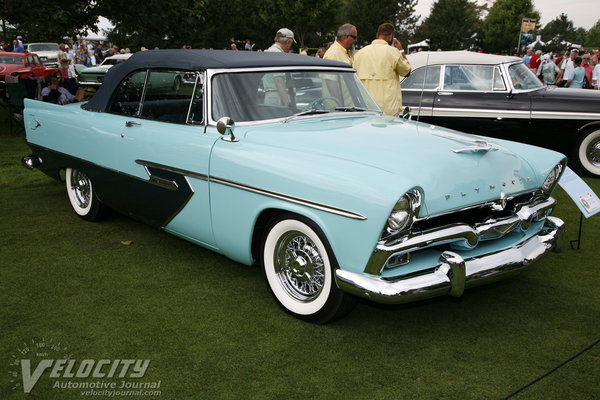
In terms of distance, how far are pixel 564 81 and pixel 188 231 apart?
12182 mm

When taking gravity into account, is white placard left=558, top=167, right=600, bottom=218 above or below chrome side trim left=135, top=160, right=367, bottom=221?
below

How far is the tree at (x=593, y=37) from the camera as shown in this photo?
465ft

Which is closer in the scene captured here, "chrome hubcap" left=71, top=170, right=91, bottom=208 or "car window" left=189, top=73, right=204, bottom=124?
"car window" left=189, top=73, right=204, bottom=124

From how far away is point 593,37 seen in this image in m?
146

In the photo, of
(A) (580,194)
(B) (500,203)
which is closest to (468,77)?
(A) (580,194)

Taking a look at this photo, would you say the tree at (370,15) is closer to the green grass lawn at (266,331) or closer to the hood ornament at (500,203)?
the green grass lawn at (266,331)

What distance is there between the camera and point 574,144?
7.16 metres

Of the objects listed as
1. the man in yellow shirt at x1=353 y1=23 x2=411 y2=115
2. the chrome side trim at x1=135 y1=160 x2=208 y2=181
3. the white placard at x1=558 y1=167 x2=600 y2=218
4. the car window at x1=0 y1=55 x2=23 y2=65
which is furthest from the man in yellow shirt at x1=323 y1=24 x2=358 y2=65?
the car window at x1=0 y1=55 x2=23 y2=65

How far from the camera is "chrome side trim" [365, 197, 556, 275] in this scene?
2.64 metres

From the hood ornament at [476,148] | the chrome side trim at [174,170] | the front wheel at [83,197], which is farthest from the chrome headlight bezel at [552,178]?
the front wheel at [83,197]

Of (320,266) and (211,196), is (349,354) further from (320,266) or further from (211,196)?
(211,196)

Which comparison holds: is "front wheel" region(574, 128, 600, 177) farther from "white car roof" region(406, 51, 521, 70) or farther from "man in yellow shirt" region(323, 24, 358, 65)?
"man in yellow shirt" region(323, 24, 358, 65)

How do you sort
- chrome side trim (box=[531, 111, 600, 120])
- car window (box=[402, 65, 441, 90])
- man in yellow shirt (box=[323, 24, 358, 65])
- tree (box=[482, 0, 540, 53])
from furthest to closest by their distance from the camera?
tree (box=[482, 0, 540, 53]), car window (box=[402, 65, 441, 90]), chrome side trim (box=[531, 111, 600, 120]), man in yellow shirt (box=[323, 24, 358, 65])

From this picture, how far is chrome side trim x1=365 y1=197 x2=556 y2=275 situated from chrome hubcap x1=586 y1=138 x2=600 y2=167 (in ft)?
15.0
